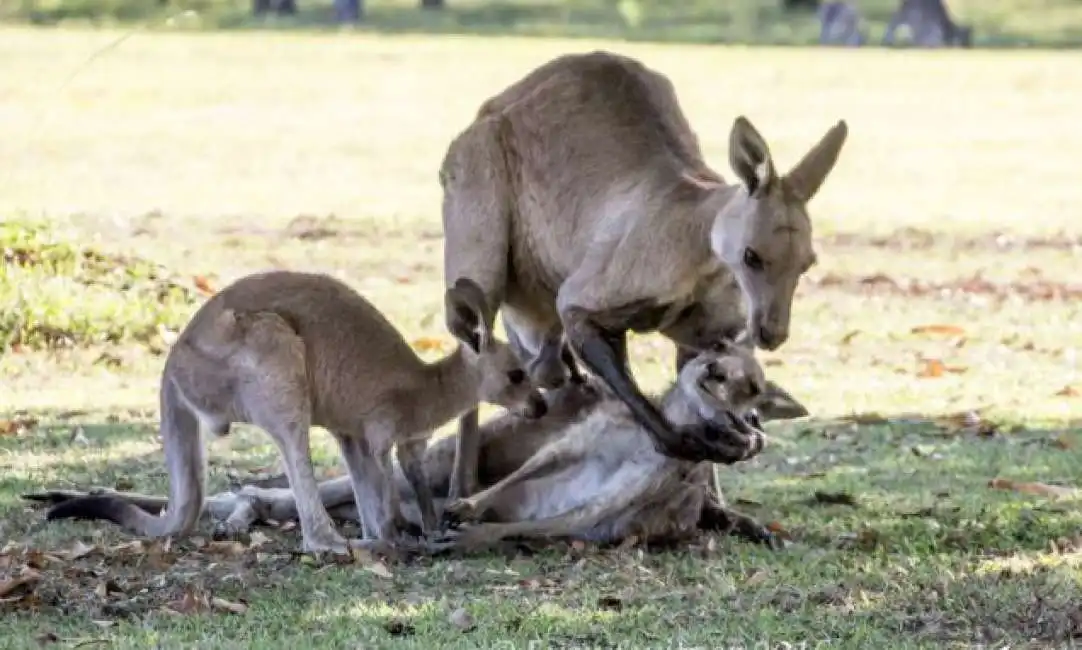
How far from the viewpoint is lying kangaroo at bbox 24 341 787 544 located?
21.9 feet

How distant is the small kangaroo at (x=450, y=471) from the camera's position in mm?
6902

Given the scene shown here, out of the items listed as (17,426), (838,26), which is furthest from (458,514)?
(838,26)

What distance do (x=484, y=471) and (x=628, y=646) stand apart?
2067mm

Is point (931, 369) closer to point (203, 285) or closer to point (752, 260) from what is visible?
point (203, 285)

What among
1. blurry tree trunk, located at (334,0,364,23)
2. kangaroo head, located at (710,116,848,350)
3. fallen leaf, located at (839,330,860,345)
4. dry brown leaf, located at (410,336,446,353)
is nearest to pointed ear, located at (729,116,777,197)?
kangaroo head, located at (710,116,848,350)

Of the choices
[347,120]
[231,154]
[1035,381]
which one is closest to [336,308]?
[1035,381]

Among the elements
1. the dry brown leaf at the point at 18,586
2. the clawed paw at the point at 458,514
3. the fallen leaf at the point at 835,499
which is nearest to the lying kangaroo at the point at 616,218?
the clawed paw at the point at 458,514

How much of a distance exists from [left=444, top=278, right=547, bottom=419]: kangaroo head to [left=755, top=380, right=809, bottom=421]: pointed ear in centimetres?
69

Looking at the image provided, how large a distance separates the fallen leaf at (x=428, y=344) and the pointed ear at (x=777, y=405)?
4.51 m

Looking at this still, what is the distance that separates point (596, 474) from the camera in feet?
22.6

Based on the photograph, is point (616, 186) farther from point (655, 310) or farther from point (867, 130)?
point (867, 130)

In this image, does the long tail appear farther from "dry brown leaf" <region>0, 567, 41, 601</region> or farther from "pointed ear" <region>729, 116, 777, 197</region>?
"pointed ear" <region>729, 116, 777, 197</region>

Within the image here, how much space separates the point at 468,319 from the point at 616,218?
583 mm

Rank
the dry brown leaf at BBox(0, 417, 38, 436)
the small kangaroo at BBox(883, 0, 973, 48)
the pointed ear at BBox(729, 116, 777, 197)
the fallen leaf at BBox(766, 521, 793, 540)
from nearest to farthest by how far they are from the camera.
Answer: the pointed ear at BBox(729, 116, 777, 197) < the fallen leaf at BBox(766, 521, 793, 540) < the dry brown leaf at BBox(0, 417, 38, 436) < the small kangaroo at BBox(883, 0, 973, 48)
